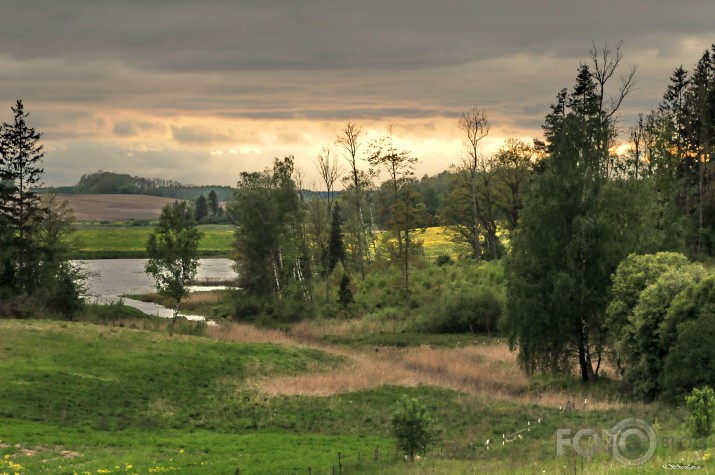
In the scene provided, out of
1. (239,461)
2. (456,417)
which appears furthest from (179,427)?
(456,417)

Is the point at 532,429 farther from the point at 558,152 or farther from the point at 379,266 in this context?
the point at 379,266

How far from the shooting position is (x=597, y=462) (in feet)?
74.0

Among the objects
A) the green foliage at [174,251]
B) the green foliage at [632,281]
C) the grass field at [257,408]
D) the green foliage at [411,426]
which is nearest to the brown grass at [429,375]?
the grass field at [257,408]

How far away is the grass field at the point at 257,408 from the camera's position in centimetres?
2806

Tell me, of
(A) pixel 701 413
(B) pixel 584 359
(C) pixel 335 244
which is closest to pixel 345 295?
(C) pixel 335 244

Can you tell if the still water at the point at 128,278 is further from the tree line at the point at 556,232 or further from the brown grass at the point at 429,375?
the brown grass at the point at 429,375

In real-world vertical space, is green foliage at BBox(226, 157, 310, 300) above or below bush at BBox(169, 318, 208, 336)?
above

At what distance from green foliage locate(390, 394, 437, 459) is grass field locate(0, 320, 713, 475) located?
2.93 ft

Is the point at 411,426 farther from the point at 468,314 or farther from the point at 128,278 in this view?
the point at 128,278

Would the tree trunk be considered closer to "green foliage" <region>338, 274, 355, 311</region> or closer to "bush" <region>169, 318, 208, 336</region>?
"bush" <region>169, 318, 208, 336</region>

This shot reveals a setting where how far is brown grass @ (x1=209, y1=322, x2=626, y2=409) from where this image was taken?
146 feet

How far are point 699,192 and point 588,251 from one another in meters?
42.3

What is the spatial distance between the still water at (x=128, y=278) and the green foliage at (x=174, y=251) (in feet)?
31.2

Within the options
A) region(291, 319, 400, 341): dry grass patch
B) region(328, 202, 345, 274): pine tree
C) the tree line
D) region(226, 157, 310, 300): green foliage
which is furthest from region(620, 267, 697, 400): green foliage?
region(328, 202, 345, 274): pine tree
